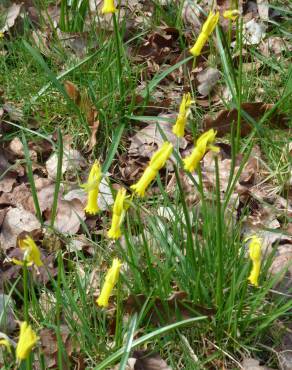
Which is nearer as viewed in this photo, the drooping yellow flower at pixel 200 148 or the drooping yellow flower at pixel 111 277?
the drooping yellow flower at pixel 200 148

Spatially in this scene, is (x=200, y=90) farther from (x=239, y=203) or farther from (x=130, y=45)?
(x=239, y=203)

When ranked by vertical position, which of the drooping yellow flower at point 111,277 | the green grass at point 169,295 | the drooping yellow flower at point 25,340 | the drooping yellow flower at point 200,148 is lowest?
the green grass at point 169,295

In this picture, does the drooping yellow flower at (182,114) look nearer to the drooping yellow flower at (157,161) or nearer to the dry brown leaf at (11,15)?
the drooping yellow flower at (157,161)

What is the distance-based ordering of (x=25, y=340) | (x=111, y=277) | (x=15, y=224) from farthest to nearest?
1. (x=15, y=224)
2. (x=111, y=277)
3. (x=25, y=340)

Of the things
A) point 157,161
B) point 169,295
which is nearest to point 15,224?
point 169,295

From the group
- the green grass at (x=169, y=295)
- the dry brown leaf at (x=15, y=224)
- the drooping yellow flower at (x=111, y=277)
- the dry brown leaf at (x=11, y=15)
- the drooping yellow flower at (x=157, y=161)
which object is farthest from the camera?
the dry brown leaf at (x=11, y=15)

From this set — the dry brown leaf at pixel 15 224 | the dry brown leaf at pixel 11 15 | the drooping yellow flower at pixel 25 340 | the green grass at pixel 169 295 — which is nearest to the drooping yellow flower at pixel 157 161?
the green grass at pixel 169 295

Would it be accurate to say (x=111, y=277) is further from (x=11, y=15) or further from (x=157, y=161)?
(x=11, y=15)

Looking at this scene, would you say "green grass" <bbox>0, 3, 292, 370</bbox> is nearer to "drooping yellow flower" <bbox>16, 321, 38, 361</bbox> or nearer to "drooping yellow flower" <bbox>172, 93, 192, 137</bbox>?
"drooping yellow flower" <bbox>172, 93, 192, 137</bbox>

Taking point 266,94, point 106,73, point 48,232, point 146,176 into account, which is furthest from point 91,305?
point 266,94
